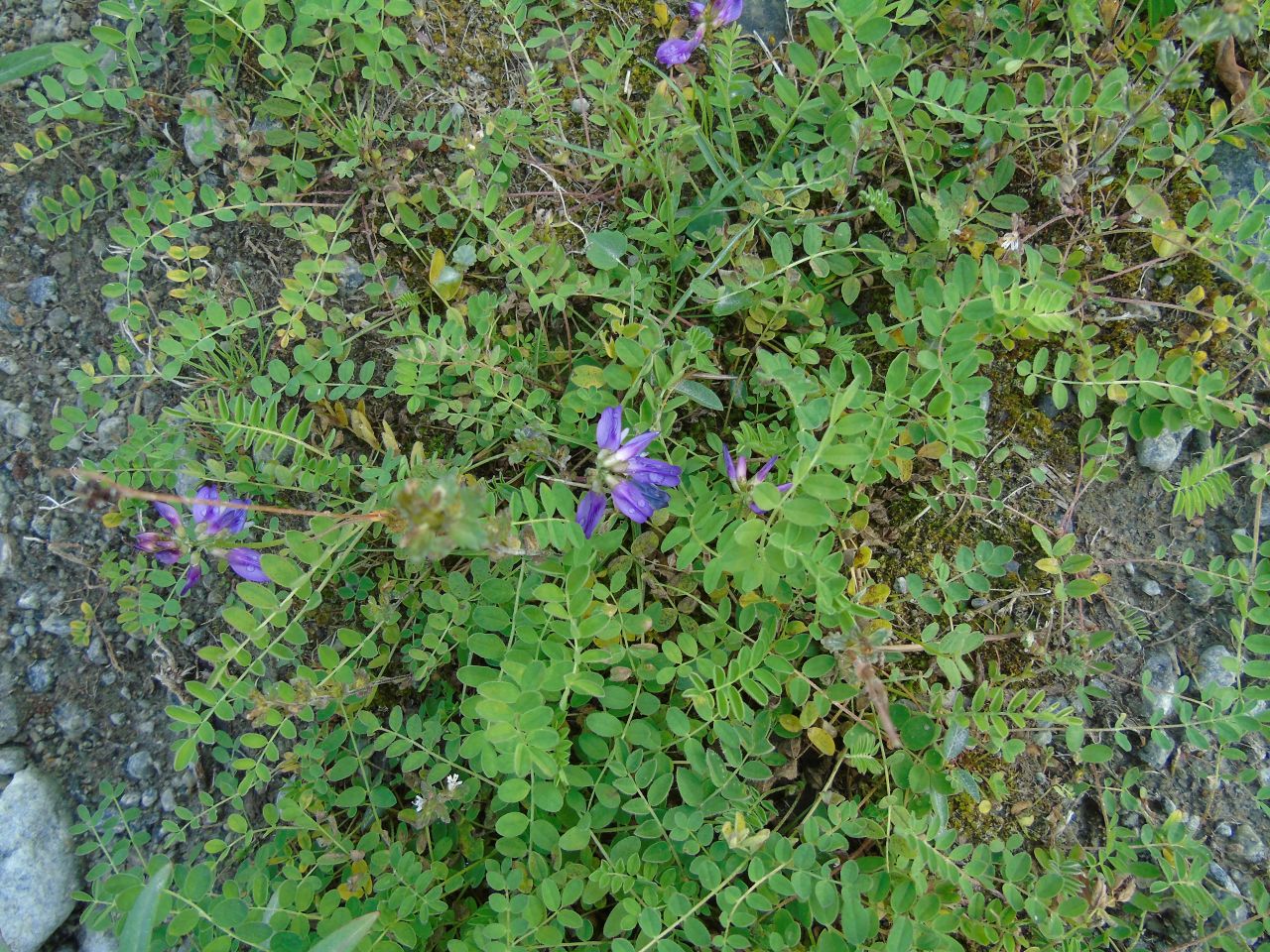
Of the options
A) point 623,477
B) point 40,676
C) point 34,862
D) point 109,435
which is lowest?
point 34,862

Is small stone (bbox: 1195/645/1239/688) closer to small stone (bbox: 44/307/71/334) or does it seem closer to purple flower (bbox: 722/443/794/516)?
purple flower (bbox: 722/443/794/516)

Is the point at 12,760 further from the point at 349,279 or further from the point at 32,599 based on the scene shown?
the point at 349,279

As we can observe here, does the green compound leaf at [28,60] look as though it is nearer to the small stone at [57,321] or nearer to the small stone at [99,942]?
→ the small stone at [57,321]

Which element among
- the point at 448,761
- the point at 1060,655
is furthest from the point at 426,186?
the point at 1060,655

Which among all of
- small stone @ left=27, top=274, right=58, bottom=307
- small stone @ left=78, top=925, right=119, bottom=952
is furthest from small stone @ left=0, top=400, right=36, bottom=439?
small stone @ left=78, top=925, right=119, bottom=952

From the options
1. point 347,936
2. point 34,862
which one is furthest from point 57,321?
point 347,936

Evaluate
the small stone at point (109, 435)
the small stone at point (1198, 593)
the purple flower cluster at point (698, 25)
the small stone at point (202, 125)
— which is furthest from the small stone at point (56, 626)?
the small stone at point (1198, 593)
